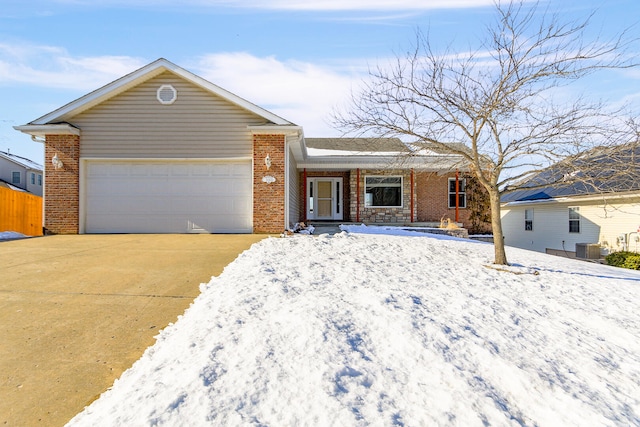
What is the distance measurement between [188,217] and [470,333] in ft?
29.3

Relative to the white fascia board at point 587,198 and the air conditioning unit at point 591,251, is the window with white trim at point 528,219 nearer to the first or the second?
the white fascia board at point 587,198

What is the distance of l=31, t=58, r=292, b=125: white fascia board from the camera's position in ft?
33.5

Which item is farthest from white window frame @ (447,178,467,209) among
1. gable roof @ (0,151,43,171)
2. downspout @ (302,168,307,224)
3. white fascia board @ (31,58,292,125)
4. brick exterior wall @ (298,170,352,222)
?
A: gable roof @ (0,151,43,171)

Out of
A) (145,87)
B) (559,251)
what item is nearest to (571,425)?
(145,87)

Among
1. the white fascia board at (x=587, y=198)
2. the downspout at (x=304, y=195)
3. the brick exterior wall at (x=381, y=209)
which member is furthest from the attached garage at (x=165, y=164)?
the white fascia board at (x=587, y=198)

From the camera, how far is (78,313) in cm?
398

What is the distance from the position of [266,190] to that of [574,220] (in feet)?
48.8

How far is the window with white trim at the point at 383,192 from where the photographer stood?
15.7 metres

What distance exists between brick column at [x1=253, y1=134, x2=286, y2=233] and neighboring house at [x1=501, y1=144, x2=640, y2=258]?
8.00m

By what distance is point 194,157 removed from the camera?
1057cm

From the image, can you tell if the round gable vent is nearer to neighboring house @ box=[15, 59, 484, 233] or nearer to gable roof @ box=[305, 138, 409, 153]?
neighboring house @ box=[15, 59, 484, 233]

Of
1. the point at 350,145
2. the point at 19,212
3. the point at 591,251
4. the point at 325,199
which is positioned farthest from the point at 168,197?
the point at 591,251

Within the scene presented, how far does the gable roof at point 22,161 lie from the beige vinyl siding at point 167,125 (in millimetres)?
23394

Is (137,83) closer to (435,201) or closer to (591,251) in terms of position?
(435,201)
